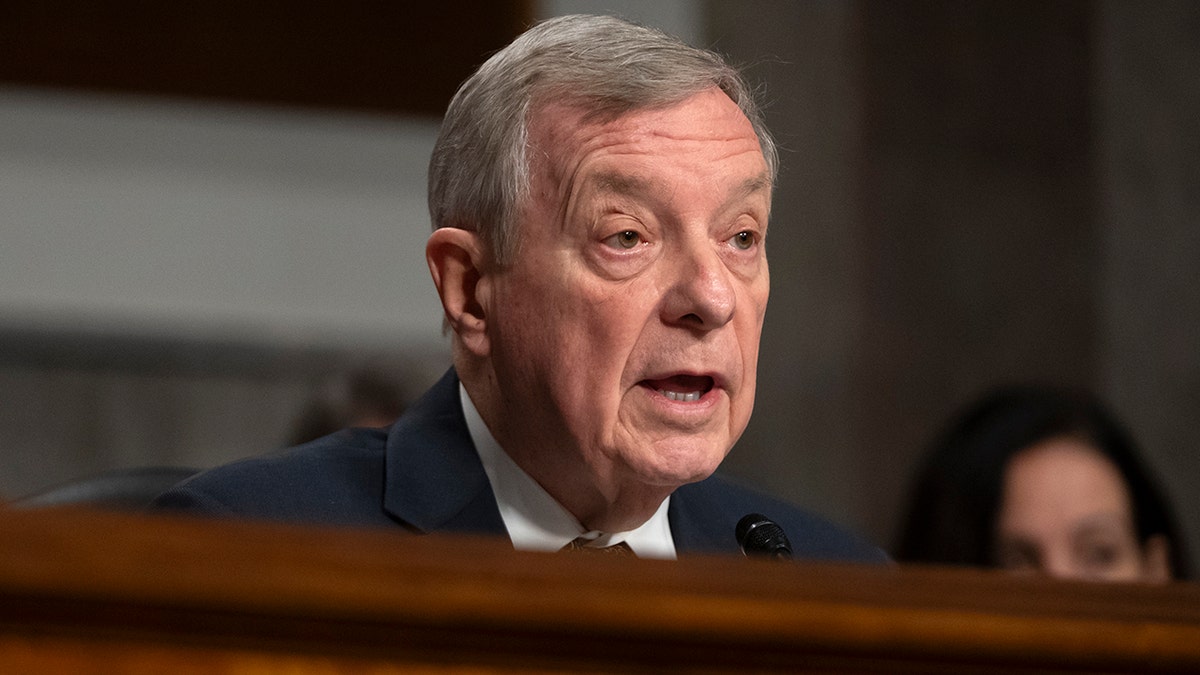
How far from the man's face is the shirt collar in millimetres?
95

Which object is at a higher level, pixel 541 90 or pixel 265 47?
pixel 541 90

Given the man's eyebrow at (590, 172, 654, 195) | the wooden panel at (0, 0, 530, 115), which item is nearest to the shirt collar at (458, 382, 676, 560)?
the man's eyebrow at (590, 172, 654, 195)

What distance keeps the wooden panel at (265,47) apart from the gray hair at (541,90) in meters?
3.43

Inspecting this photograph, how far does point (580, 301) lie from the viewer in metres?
1.63

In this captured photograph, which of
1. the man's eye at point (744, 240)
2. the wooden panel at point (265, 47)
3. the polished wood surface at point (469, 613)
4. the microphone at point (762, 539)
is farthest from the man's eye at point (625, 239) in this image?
the wooden panel at point (265, 47)

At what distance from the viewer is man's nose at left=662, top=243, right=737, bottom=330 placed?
1.59 meters

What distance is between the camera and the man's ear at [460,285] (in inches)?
68.9

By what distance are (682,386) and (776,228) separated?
3.08 m

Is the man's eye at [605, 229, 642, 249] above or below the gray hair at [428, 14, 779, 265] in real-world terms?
below

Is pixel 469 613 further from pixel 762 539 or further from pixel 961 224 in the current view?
pixel 961 224

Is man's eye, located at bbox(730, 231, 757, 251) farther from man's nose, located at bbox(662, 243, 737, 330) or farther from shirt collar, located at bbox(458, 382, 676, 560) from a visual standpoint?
shirt collar, located at bbox(458, 382, 676, 560)

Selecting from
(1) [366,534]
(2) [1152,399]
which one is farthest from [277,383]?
(1) [366,534]

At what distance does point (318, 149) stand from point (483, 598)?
444cm

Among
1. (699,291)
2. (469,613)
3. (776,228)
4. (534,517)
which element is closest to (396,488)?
(534,517)
